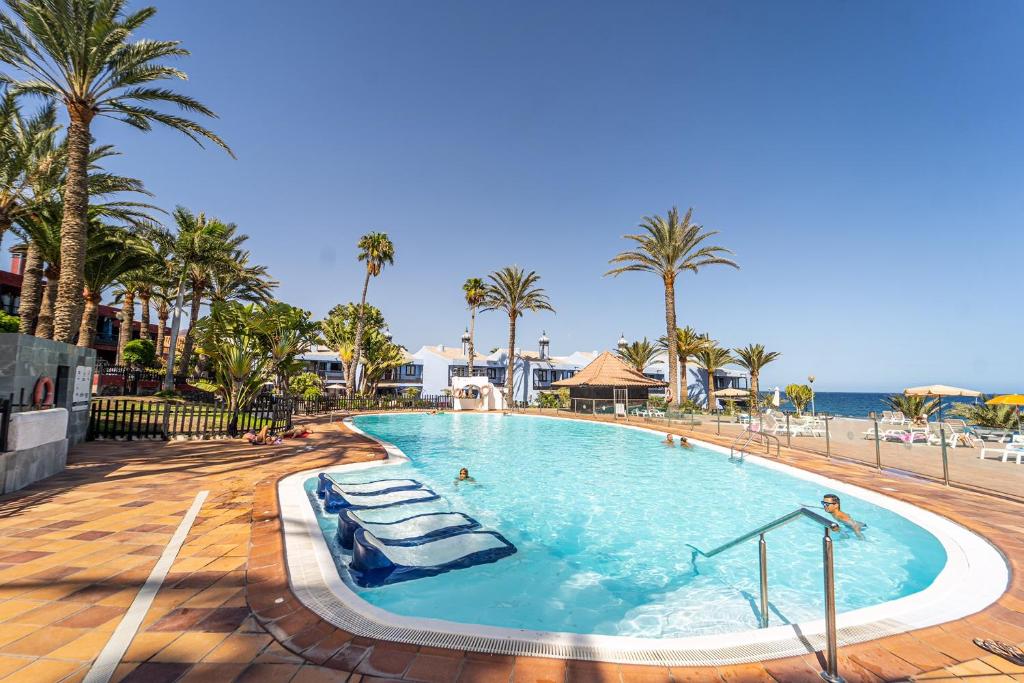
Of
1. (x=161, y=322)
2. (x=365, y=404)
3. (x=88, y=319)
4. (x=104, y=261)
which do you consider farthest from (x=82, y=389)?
(x=161, y=322)

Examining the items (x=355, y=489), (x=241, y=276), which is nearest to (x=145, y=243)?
(x=241, y=276)

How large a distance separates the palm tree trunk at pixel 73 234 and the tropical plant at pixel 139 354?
20.9 m

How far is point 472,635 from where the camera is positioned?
3002mm

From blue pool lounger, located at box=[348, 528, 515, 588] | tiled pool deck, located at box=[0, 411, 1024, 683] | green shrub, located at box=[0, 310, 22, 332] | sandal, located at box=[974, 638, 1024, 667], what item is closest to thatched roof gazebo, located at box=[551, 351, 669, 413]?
blue pool lounger, located at box=[348, 528, 515, 588]

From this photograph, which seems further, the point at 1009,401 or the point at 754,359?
the point at 754,359

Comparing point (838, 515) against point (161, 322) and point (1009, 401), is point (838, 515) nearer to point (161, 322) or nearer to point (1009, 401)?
point (1009, 401)

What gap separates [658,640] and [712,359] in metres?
40.8

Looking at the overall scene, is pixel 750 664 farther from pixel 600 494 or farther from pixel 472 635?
pixel 600 494

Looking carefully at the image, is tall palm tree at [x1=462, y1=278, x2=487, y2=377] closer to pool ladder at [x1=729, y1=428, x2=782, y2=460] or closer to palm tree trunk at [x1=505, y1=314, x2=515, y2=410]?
palm tree trunk at [x1=505, y1=314, x2=515, y2=410]

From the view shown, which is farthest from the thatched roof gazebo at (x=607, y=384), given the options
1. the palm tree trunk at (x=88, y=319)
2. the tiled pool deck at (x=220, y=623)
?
the palm tree trunk at (x=88, y=319)

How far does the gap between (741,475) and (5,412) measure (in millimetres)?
13745

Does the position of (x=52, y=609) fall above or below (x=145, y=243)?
below

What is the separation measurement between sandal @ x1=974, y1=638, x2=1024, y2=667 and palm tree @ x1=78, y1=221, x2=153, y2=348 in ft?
88.9

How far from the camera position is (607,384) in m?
28.3
